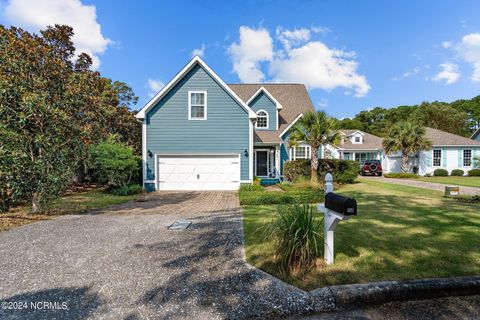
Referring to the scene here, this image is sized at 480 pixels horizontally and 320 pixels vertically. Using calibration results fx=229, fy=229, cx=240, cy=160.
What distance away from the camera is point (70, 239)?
524 cm

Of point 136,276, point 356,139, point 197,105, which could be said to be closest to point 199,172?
point 197,105

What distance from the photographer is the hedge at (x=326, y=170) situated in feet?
52.4

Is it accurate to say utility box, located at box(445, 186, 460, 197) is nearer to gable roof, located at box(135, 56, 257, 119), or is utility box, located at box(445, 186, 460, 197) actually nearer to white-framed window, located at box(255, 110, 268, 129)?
gable roof, located at box(135, 56, 257, 119)

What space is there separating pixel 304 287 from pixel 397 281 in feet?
4.13

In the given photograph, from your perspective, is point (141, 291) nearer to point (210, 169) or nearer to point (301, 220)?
point (301, 220)

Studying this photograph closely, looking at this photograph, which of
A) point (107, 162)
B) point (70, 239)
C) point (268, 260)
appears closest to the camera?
point (268, 260)

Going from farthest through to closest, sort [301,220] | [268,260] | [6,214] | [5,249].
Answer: [6,214] → [5,249] → [268,260] → [301,220]

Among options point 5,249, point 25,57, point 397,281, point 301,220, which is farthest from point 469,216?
point 25,57

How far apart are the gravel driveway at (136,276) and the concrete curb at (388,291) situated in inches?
11.3

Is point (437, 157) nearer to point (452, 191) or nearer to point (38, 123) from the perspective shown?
point (452, 191)

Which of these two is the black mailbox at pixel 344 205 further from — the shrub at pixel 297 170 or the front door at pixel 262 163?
the front door at pixel 262 163

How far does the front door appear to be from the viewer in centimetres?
1816

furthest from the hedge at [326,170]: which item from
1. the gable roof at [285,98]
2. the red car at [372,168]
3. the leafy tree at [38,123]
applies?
the leafy tree at [38,123]

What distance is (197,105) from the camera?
14031 mm
